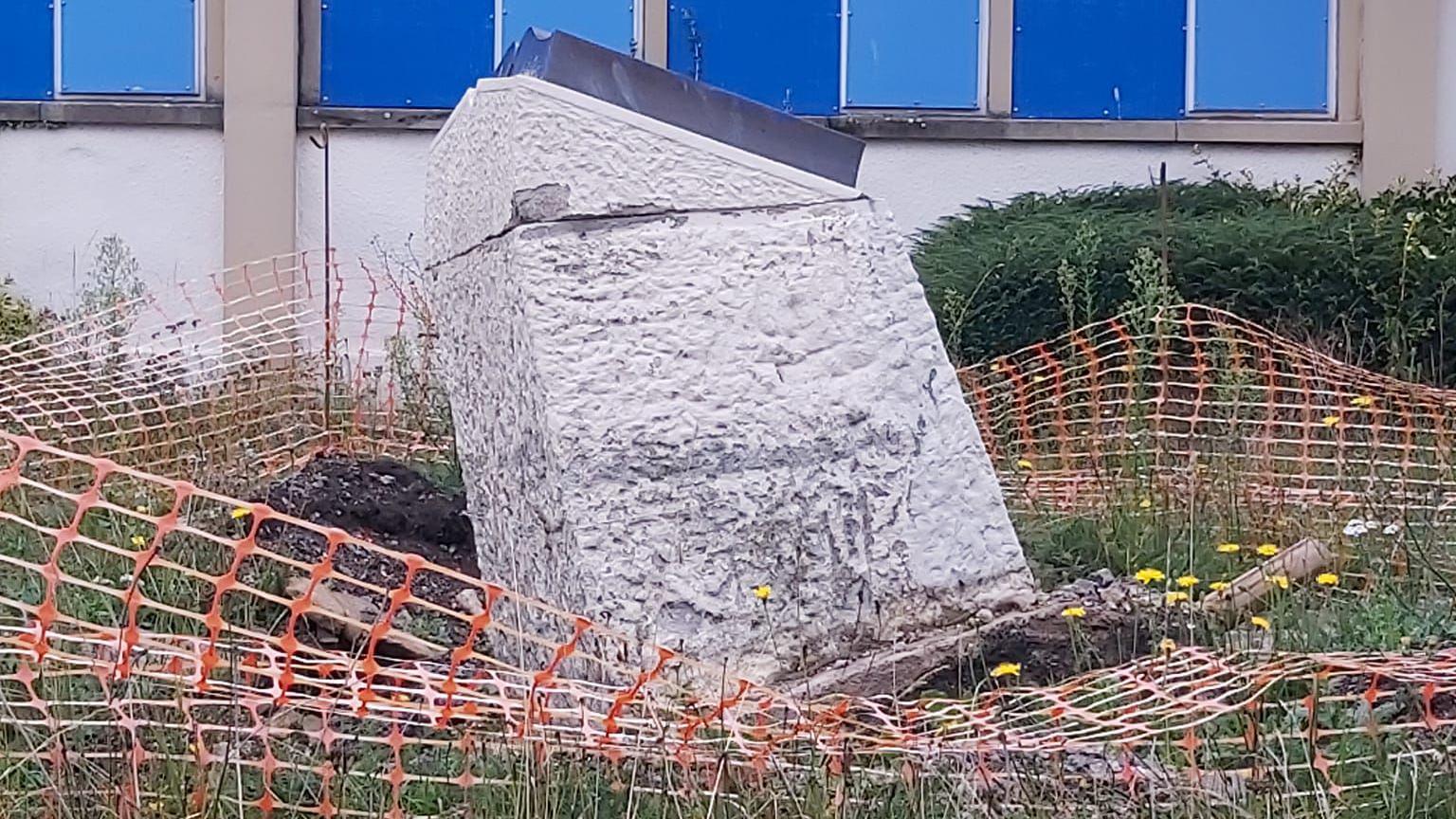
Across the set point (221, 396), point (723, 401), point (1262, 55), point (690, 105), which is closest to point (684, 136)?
point (690, 105)

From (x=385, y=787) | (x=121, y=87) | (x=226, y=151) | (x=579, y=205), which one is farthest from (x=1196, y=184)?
(x=385, y=787)

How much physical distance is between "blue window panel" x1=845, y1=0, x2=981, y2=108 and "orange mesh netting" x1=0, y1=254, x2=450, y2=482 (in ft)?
8.96

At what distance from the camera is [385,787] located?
7.88 ft

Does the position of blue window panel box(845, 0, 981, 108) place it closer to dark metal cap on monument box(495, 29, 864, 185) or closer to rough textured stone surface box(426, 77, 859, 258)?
dark metal cap on monument box(495, 29, 864, 185)

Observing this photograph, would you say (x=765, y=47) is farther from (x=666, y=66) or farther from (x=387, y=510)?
(x=387, y=510)

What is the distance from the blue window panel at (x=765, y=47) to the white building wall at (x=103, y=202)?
2.59 metres

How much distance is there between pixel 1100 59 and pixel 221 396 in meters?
5.08

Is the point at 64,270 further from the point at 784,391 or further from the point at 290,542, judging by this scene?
the point at 784,391

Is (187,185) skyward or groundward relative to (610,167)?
skyward

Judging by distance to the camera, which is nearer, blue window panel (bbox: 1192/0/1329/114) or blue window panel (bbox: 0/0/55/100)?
blue window panel (bbox: 0/0/55/100)

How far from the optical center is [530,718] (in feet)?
7.59

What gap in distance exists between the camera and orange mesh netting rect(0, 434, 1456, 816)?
2270 mm

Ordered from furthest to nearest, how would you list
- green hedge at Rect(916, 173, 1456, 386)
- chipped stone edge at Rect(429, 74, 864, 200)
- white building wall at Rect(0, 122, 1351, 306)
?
white building wall at Rect(0, 122, 1351, 306), green hedge at Rect(916, 173, 1456, 386), chipped stone edge at Rect(429, 74, 864, 200)

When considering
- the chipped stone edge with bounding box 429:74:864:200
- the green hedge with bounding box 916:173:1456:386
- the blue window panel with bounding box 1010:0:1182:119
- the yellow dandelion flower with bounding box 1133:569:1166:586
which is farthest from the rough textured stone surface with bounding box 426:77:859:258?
the blue window panel with bounding box 1010:0:1182:119
